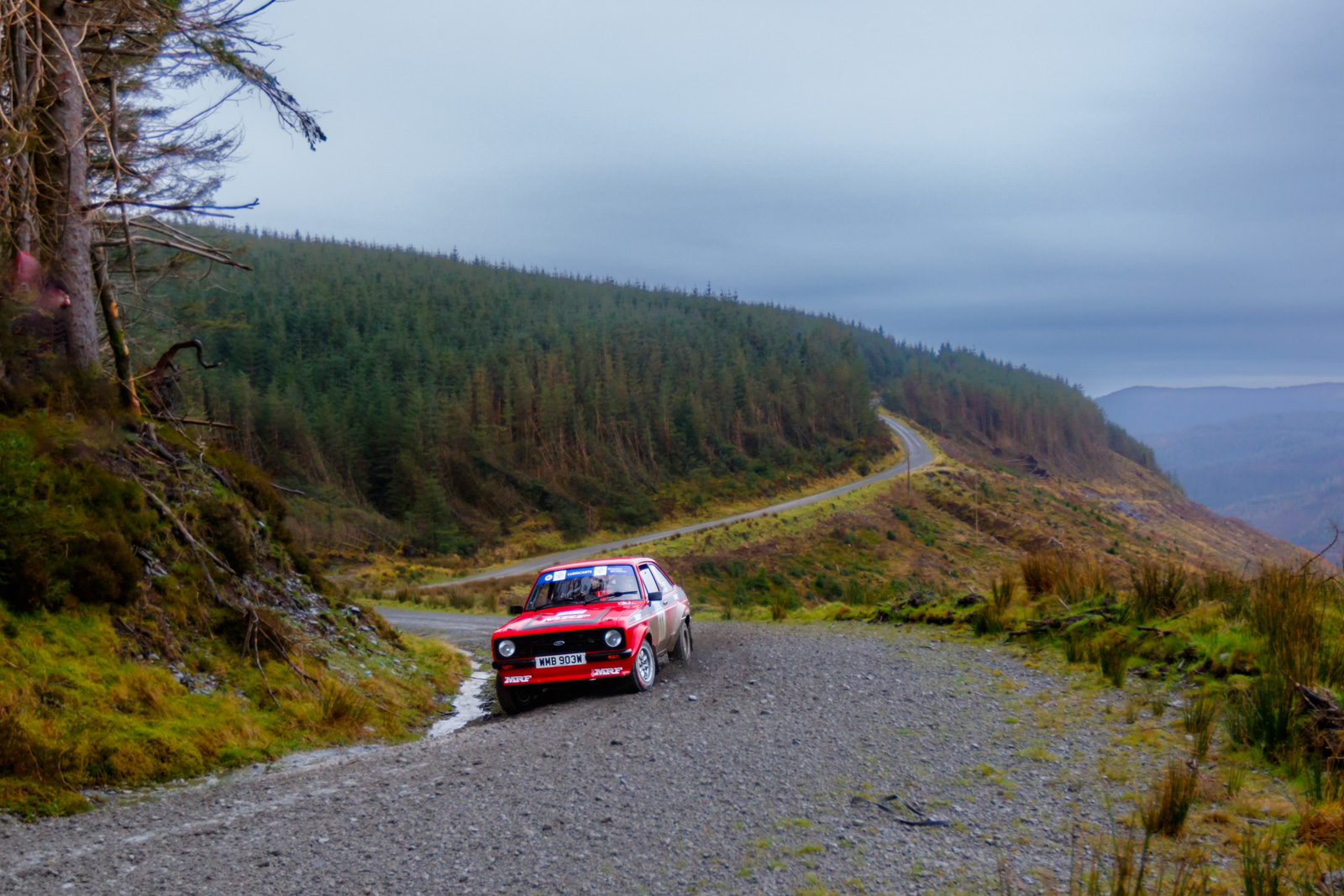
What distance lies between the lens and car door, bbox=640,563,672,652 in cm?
1011

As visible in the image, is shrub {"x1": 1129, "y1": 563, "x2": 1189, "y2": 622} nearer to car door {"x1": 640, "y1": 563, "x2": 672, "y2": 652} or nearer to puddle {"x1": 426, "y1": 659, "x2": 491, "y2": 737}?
car door {"x1": 640, "y1": 563, "x2": 672, "y2": 652}

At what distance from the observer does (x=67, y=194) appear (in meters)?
10.5

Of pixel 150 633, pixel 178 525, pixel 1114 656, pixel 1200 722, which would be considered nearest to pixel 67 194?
pixel 178 525

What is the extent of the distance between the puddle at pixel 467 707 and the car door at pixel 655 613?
8.47 feet

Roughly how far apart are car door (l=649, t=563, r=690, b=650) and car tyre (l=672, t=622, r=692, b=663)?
116 millimetres

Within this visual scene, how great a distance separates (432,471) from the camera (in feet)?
218

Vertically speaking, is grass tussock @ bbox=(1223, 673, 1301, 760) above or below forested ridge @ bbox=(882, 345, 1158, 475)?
below

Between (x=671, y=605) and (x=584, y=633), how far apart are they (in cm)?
213

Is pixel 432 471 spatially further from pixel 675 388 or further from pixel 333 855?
pixel 333 855

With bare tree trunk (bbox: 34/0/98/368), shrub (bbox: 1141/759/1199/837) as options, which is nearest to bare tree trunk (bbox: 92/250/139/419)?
bare tree trunk (bbox: 34/0/98/368)

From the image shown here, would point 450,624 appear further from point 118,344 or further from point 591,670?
point 591,670

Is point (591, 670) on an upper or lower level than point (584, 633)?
lower

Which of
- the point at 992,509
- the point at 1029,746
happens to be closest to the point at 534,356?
the point at 992,509

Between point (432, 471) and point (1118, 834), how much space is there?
6556cm
